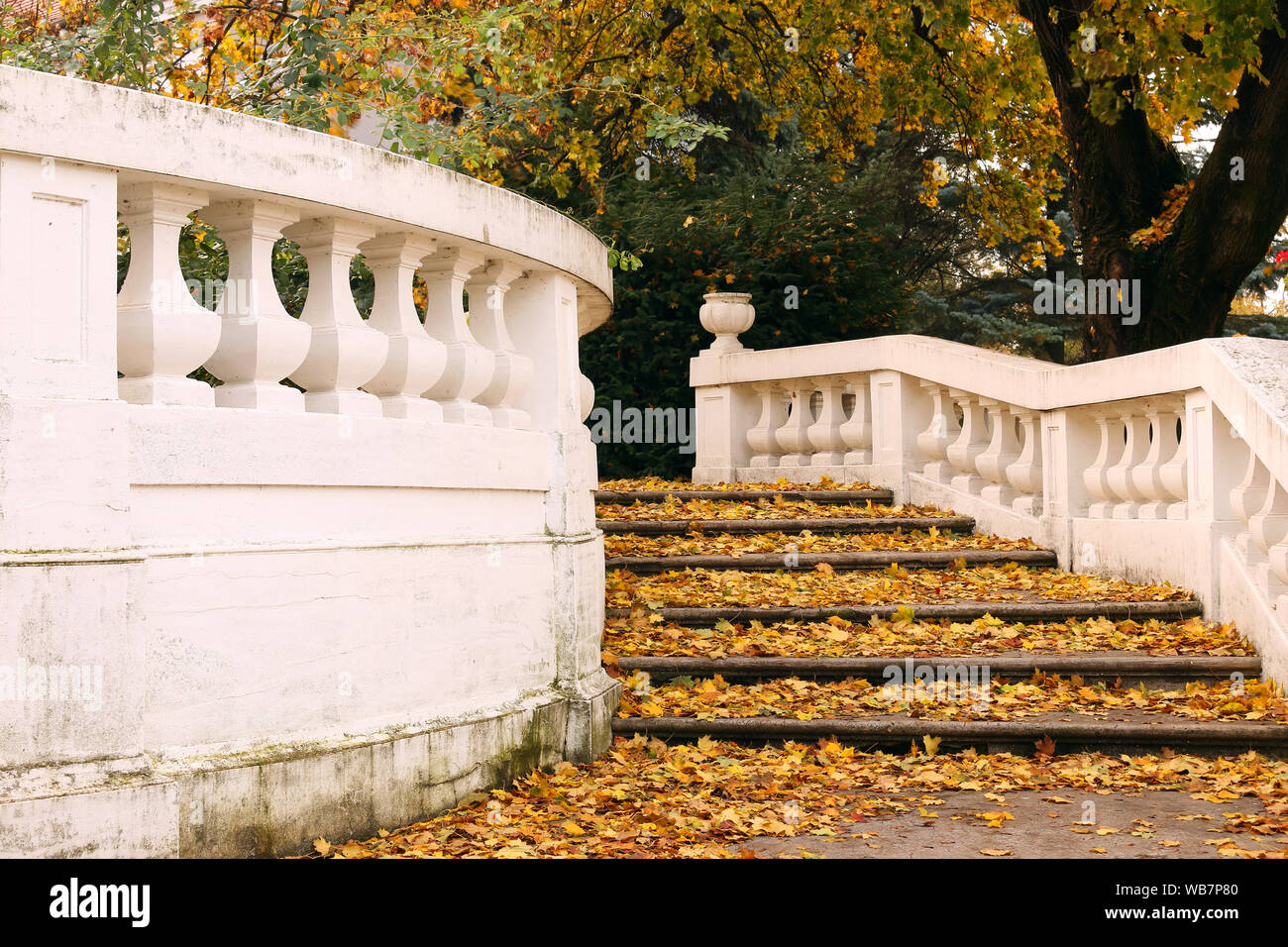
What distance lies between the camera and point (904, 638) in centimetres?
606

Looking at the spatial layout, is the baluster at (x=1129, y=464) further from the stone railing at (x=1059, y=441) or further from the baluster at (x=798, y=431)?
the baluster at (x=798, y=431)

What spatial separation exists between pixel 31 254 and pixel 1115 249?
811 centimetres

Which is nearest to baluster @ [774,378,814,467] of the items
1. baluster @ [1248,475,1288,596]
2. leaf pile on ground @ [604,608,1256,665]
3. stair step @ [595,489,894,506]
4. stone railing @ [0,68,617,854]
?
stair step @ [595,489,894,506]

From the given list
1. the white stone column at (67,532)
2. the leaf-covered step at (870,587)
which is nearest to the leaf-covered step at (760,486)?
the leaf-covered step at (870,587)

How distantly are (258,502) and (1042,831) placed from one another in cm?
258

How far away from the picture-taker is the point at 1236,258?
898cm

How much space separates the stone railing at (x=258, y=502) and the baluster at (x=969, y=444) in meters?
4.07

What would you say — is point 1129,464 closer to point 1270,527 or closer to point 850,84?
point 1270,527

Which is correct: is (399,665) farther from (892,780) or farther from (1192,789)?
(1192,789)

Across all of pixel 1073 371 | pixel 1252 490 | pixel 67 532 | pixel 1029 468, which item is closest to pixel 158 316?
pixel 67 532

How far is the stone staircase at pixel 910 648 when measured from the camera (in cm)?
508

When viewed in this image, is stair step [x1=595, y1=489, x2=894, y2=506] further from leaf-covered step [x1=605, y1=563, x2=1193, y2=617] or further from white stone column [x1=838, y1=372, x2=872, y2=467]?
leaf-covered step [x1=605, y1=563, x2=1193, y2=617]

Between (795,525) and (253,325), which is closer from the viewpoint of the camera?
(253,325)

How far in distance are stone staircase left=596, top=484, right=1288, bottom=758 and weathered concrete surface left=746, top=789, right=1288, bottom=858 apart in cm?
58
